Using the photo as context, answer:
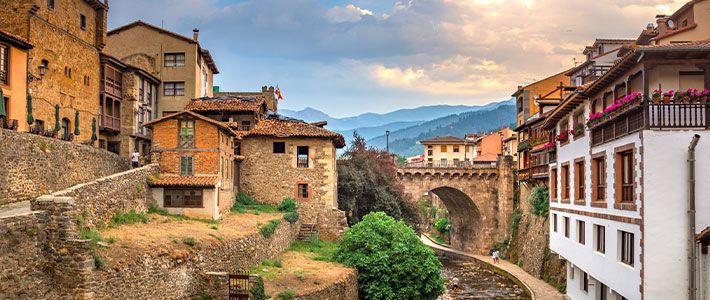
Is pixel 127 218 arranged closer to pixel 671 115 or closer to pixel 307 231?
pixel 307 231

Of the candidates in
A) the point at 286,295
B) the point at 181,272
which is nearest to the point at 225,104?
the point at 286,295

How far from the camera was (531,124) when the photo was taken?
4672 centimetres

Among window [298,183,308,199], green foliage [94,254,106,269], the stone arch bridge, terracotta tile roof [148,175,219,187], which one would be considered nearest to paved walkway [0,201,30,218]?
green foliage [94,254,106,269]

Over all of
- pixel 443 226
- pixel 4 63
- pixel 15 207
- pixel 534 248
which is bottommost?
pixel 443 226

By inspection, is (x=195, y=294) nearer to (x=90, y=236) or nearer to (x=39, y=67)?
(x=90, y=236)

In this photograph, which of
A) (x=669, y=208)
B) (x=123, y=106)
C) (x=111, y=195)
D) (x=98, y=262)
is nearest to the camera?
(x=98, y=262)

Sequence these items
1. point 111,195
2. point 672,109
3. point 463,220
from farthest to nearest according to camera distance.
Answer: point 463,220 < point 111,195 < point 672,109

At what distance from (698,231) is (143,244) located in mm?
14784

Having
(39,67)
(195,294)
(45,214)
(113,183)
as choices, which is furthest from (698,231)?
(39,67)

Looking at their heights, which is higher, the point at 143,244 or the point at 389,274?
the point at 143,244

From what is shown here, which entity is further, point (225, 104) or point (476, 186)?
point (476, 186)

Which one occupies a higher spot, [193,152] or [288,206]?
[193,152]

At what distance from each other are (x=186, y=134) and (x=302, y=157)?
952cm

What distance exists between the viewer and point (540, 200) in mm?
43688
